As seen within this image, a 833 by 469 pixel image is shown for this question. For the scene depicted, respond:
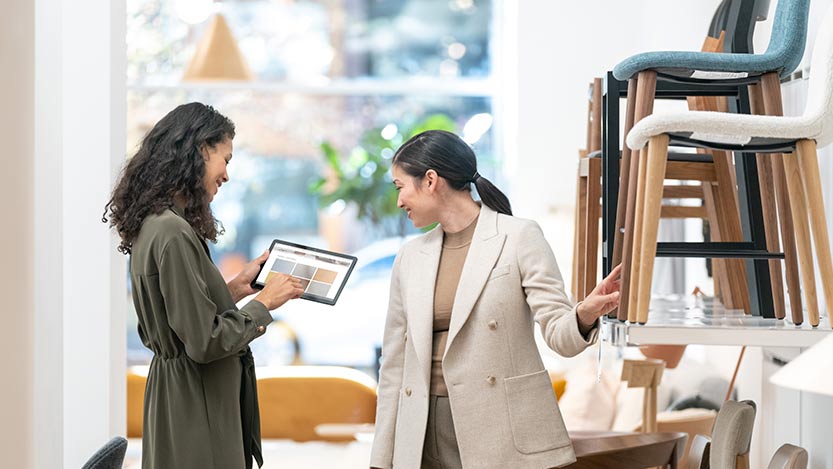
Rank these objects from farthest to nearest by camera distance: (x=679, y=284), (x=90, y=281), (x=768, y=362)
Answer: (x=679, y=284)
(x=90, y=281)
(x=768, y=362)

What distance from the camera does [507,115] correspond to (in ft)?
24.4

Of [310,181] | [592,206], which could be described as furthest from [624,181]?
[310,181]

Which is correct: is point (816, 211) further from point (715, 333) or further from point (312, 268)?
point (312, 268)

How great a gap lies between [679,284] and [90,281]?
3130mm

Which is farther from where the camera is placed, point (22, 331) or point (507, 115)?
point (507, 115)

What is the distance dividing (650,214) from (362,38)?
5724mm

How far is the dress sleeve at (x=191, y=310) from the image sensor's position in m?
2.39

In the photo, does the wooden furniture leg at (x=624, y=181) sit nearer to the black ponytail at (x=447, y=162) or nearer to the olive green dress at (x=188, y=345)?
the black ponytail at (x=447, y=162)

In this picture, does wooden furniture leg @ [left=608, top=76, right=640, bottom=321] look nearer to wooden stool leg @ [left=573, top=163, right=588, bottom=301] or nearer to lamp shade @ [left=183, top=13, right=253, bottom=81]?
wooden stool leg @ [left=573, top=163, right=588, bottom=301]

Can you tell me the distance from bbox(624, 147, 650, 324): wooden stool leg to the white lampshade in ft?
2.55

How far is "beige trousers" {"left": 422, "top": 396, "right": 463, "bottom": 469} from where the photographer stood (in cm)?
258

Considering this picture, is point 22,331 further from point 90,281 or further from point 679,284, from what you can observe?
point 679,284

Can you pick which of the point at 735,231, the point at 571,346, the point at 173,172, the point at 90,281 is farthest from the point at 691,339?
the point at 90,281

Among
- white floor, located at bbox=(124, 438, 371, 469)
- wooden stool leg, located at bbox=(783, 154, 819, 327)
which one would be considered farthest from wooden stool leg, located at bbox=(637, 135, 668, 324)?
white floor, located at bbox=(124, 438, 371, 469)
